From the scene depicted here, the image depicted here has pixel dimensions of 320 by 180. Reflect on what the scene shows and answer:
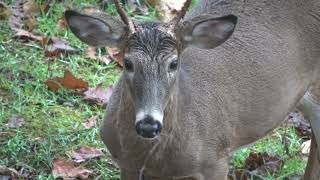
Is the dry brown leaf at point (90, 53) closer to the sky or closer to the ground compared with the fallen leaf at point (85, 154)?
closer to the sky

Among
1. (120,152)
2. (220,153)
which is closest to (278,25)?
(220,153)

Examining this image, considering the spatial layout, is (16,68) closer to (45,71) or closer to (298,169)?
(45,71)

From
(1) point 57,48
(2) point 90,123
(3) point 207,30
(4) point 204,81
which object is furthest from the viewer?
(1) point 57,48

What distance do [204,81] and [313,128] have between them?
1.02 m

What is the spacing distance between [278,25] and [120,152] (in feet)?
3.77

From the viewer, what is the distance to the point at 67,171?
224 inches

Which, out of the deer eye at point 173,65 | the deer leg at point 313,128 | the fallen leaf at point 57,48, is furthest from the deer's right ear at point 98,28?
the fallen leaf at point 57,48

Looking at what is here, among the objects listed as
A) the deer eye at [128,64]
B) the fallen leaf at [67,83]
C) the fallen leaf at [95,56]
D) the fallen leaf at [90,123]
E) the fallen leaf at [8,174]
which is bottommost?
the fallen leaf at [8,174]

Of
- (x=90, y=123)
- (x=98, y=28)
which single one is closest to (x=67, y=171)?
(x=90, y=123)

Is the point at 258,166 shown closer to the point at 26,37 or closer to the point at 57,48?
the point at 57,48

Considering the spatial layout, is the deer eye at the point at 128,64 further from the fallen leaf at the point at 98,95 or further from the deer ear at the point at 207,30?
the fallen leaf at the point at 98,95

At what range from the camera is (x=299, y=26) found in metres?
5.32

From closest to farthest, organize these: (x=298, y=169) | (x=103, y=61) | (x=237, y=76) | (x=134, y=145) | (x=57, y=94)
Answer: (x=134, y=145), (x=237, y=76), (x=298, y=169), (x=57, y=94), (x=103, y=61)

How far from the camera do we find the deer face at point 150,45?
430 cm
